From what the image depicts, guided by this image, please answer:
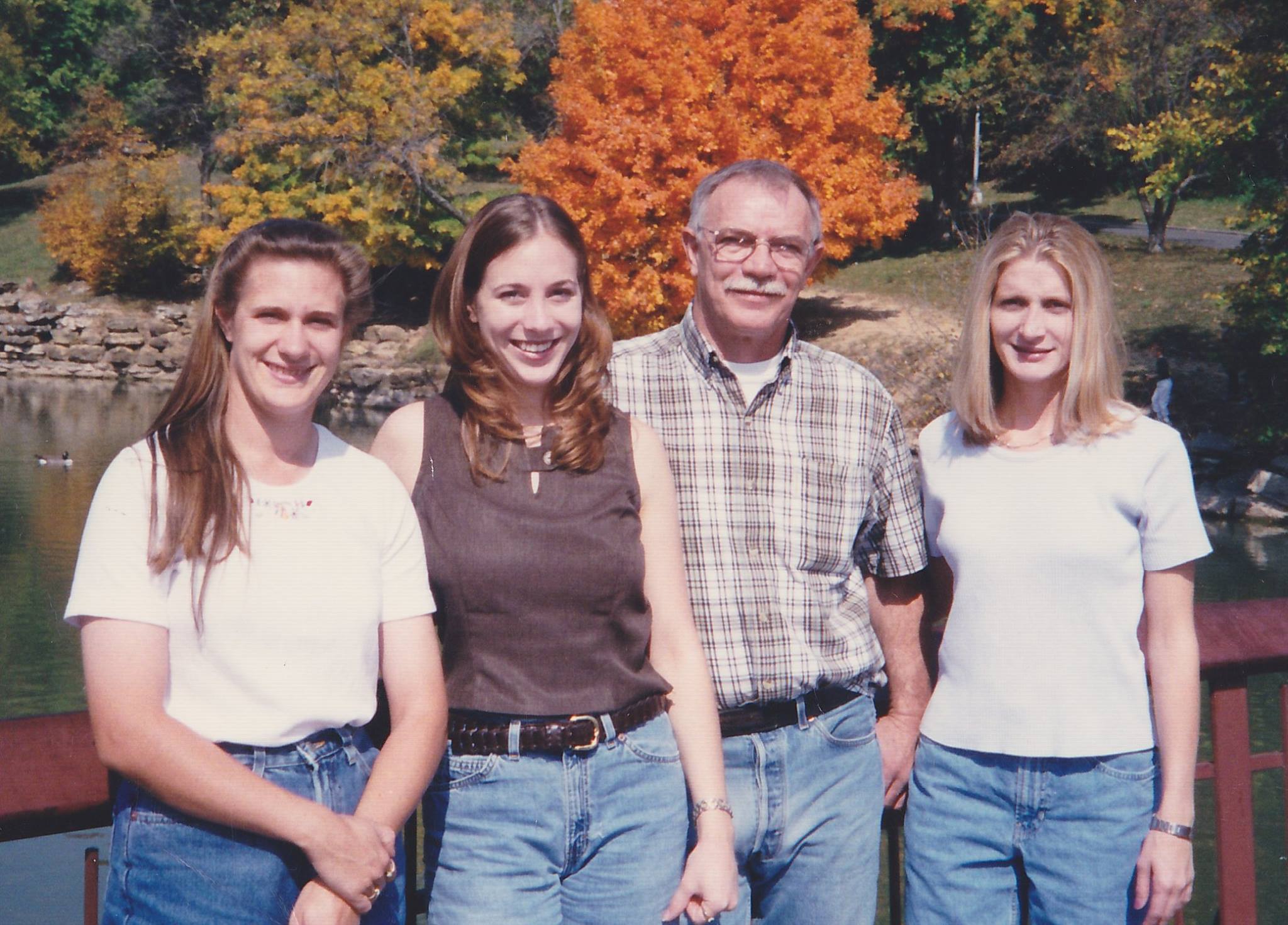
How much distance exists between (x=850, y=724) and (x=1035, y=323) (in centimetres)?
80

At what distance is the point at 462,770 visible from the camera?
1.96 metres

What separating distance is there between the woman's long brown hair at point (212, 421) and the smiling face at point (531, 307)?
22 centimetres

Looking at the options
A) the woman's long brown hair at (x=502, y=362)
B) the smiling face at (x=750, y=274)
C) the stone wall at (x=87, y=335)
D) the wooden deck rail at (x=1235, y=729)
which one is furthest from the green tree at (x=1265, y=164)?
the stone wall at (x=87, y=335)

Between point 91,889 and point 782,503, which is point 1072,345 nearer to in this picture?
point 782,503

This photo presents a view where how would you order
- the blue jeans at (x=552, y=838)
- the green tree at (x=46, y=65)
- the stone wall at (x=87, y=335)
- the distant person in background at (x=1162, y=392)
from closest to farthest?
the blue jeans at (x=552, y=838), the distant person in background at (x=1162, y=392), the stone wall at (x=87, y=335), the green tree at (x=46, y=65)

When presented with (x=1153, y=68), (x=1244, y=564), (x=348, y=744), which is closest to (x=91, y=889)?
(x=348, y=744)

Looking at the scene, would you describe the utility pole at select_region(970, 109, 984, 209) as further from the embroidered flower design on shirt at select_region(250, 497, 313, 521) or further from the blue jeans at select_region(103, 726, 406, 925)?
the blue jeans at select_region(103, 726, 406, 925)

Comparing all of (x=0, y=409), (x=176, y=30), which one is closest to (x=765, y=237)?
(x=0, y=409)

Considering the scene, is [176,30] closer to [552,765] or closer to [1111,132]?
[1111,132]

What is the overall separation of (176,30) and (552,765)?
3786 cm

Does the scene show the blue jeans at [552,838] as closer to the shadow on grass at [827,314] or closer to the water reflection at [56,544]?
the water reflection at [56,544]

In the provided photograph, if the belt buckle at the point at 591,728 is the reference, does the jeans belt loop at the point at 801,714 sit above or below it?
below

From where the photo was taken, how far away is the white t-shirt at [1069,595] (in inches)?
87.9

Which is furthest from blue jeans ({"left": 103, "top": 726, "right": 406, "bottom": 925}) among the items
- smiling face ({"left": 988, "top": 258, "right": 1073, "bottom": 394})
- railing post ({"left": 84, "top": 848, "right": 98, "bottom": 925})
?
smiling face ({"left": 988, "top": 258, "right": 1073, "bottom": 394})
